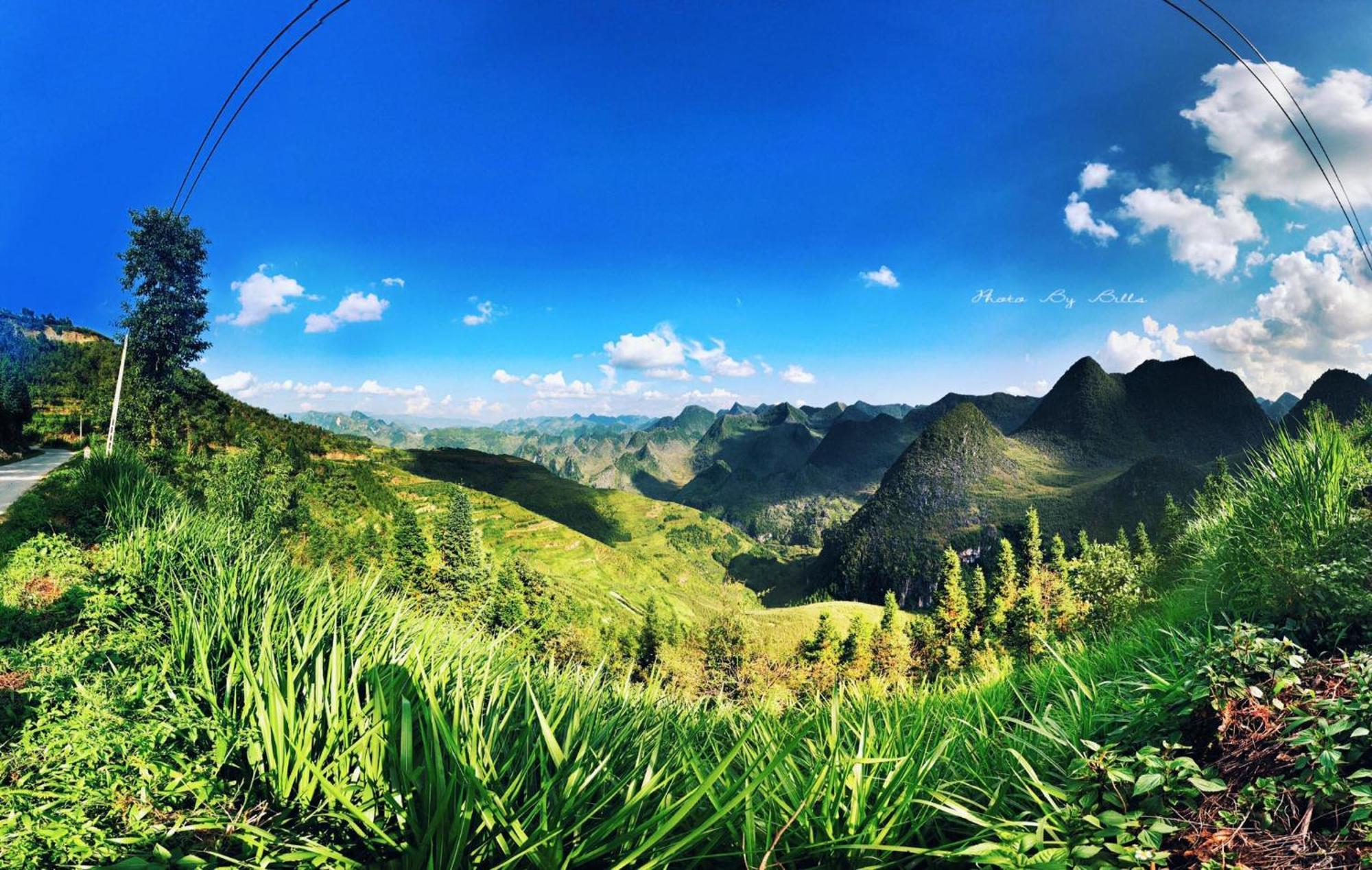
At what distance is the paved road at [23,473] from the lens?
21.0 feet

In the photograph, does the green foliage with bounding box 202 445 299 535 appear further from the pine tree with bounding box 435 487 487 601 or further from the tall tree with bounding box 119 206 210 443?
the pine tree with bounding box 435 487 487 601

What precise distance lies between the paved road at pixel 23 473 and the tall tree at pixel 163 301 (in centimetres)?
162

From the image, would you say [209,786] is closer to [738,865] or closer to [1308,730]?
[738,865]

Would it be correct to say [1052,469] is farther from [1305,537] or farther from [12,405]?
[12,405]

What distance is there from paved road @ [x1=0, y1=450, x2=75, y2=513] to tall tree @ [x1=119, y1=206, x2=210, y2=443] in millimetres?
1617

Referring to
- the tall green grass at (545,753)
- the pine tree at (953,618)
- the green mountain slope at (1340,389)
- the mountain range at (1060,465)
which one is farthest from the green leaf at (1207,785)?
the green mountain slope at (1340,389)

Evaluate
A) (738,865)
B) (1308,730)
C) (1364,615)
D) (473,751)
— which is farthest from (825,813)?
(1364,615)

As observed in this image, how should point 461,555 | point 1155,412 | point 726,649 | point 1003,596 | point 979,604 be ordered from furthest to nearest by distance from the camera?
point 1155,412, point 726,649, point 979,604, point 1003,596, point 461,555

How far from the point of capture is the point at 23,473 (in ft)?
28.0

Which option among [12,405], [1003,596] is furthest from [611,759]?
[1003,596]

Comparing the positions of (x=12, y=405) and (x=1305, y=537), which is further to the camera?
(x=12, y=405)

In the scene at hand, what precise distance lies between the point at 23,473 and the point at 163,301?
4.26m

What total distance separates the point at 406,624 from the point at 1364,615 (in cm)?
508

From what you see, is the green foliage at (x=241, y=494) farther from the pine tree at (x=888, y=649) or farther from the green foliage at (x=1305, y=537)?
the pine tree at (x=888, y=649)
